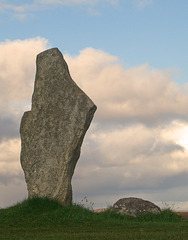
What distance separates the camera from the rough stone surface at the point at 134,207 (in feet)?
71.1

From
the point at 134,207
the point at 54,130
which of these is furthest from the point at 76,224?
the point at 54,130

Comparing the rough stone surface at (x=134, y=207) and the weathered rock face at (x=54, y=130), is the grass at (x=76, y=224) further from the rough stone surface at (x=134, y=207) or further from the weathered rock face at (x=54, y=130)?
the weathered rock face at (x=54, y=130)

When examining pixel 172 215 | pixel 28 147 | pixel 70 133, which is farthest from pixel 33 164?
pixel 172 215

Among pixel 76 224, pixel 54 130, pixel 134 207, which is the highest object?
pixel 54 130

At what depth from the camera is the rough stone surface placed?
21.7 metres

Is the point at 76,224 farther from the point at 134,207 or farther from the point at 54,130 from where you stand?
the point at 54,130

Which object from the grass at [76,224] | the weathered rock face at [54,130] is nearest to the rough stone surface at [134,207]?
the grass at [76,224]

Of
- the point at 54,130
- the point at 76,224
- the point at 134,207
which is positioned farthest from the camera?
the point at 134,207

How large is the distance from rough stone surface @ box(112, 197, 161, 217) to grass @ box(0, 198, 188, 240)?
35cm

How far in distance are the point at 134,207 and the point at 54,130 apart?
551 cm

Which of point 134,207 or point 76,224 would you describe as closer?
point 76,224

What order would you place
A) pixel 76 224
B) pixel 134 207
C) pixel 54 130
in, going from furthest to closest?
pixel 134 207
pixel 54 130
pixel 76 224

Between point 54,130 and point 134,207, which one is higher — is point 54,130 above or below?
above

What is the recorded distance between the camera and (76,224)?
18.3 meters
